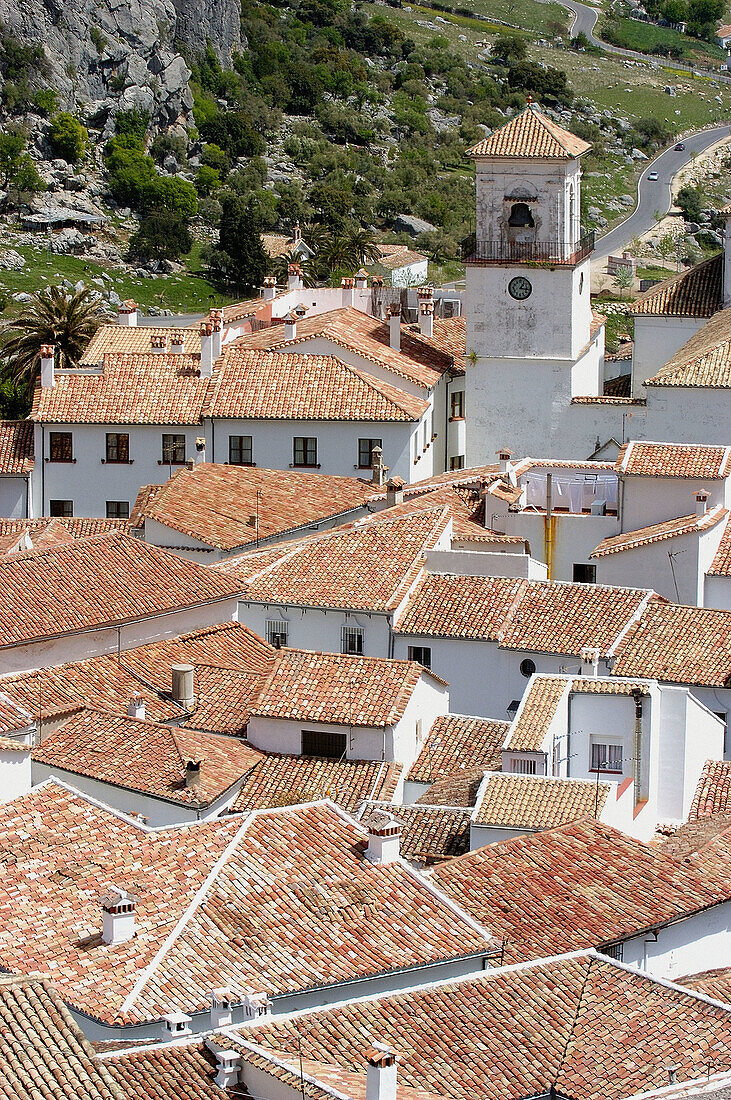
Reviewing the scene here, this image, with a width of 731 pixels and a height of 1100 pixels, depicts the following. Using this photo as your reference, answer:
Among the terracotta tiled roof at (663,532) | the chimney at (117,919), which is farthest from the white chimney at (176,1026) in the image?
the terracotta tiled roof at (663,532)

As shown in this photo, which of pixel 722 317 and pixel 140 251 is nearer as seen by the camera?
pixel 722 317

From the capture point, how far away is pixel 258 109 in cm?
12188

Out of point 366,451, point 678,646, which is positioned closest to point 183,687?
point 678,646

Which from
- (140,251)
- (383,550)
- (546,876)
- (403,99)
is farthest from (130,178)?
(546,876)

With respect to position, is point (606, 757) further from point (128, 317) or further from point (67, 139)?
point (67, 139)

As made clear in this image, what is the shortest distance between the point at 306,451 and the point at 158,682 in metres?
16.7

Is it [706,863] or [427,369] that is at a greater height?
[427,369]

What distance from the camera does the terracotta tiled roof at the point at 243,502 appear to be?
1761 inches

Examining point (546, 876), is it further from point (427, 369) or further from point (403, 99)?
point (403, 99)

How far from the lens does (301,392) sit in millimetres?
51875

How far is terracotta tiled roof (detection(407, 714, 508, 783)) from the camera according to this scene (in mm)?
33156

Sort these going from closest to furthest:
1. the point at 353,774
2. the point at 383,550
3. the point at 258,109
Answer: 1. the point at 353,774
2. the point at 383,550
3. the point at 258,109

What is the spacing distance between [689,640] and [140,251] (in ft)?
221

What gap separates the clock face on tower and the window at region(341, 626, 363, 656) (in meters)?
17.1
